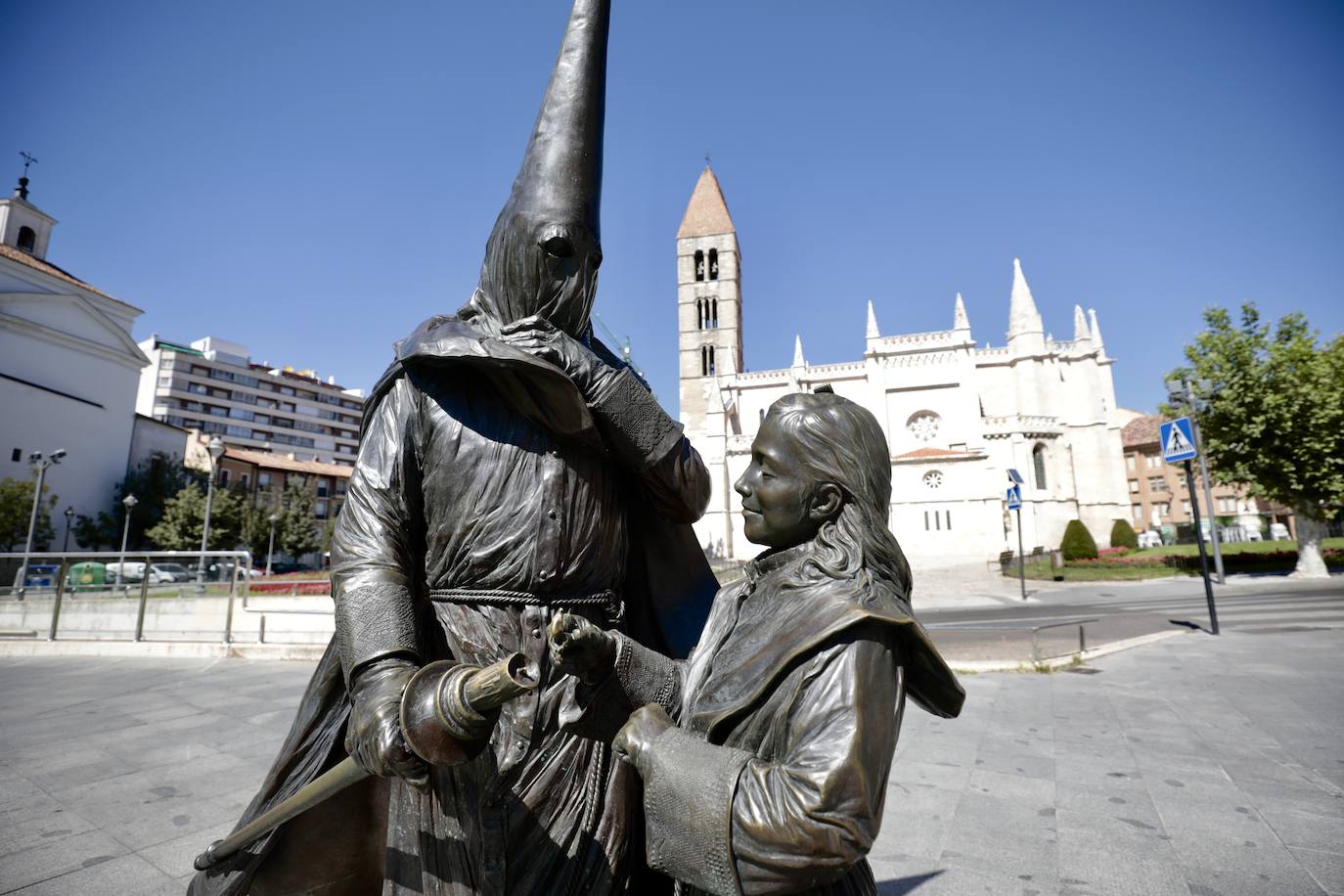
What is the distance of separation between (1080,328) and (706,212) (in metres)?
30.9

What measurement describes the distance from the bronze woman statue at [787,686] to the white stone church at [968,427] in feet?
113

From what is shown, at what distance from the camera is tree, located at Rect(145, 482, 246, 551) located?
99.4 feet

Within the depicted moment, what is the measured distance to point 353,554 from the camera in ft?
4.43

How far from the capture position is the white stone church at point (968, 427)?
3412cm

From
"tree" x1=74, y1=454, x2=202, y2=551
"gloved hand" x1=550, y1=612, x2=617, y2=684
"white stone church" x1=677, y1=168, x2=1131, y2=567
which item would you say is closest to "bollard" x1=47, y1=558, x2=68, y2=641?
"gloved hand" x1=550, y1=612, x2=617, y2=684

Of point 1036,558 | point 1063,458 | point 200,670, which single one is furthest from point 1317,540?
point 200,670

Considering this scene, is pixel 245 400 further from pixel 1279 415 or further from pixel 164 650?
pixel 1279 415

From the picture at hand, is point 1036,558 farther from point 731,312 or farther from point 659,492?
point 659,492

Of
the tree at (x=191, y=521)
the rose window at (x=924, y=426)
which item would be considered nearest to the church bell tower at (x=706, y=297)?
the rose window at (x=924, y=426)

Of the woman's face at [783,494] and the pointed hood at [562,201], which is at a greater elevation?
the pointed hood at [562,201]

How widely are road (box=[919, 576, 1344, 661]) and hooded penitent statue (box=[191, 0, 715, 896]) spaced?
8926 mm

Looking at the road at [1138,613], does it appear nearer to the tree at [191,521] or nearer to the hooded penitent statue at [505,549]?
the hooded penitent statue at [505,549]

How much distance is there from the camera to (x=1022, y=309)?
43.8 m

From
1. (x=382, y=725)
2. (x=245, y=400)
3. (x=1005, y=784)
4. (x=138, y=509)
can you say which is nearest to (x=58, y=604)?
(x=382, y=725)
